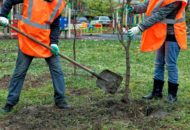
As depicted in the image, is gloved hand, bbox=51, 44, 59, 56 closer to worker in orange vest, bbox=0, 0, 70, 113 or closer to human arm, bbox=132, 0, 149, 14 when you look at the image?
worker in orange vest, bbox=0, 0, 70, 113

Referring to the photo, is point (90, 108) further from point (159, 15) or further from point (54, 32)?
point (159, 15)

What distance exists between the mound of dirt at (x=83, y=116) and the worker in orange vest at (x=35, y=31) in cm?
39

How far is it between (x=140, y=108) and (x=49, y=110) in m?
1.24

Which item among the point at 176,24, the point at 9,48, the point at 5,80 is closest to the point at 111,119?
the point at 176,24

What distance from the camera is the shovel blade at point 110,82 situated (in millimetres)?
4215

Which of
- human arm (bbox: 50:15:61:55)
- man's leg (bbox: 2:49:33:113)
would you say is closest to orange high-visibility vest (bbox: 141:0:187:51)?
human arm (bbox: 50:15:61:55)

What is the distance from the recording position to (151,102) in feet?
15.0

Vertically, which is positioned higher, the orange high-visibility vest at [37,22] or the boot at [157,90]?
the orange high-visibility vest at [37,22]

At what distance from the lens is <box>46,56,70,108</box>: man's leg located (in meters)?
4.15

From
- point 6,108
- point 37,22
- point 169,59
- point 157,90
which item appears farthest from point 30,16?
point 157,90

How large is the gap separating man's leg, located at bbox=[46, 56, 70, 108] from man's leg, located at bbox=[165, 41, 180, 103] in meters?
1.57

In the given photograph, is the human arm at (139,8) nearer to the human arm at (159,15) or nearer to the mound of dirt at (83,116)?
the human arm at (159,15)

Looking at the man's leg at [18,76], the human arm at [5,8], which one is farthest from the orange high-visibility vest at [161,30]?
the human arm at [5,8]

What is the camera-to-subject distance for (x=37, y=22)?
3.91 meters
